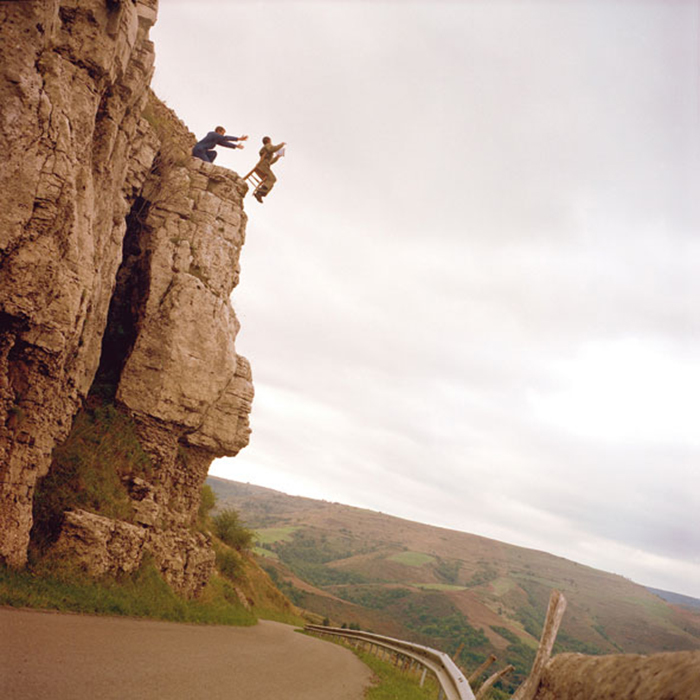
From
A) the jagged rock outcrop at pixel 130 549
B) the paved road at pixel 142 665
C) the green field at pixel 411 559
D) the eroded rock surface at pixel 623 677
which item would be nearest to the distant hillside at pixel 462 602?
the green field at pixel 411 559

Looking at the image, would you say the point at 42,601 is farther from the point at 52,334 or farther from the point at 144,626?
the point at 52,334

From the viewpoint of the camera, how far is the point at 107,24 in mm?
11742

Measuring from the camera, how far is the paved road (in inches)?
A: 225

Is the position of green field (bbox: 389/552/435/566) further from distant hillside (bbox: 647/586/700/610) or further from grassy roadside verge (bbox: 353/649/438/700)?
grassy roadside verge (bbox: 353/649/438/700)

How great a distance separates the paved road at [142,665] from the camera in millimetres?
5703

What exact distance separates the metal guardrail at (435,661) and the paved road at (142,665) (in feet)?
5.39

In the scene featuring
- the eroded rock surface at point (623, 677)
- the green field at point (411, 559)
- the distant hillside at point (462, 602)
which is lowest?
the green field at point (411, 559)

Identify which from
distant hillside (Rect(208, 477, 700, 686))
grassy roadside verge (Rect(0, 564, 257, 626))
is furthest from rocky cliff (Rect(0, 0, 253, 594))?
distant hillside (Rect(208, 477, 700, 686))

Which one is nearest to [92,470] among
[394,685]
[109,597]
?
[109,597]

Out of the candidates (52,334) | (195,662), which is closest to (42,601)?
(195,662)

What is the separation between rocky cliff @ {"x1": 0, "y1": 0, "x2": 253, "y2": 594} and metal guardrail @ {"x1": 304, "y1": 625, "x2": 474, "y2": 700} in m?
6.87

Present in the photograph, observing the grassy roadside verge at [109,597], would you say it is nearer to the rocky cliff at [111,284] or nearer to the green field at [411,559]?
the rocky cliff at [111,284]

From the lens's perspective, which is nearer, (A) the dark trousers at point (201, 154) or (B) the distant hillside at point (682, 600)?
(A) the dark trousers at point (201, 154)

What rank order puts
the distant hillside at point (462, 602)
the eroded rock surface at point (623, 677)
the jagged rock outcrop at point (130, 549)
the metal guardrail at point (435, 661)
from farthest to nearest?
the distant hillside at point (462, 602) → the jagged rock outcrop at point (130, 549) → the metal guardrail at point (435, 661) → the eroded rock surface at point (623, 677)
